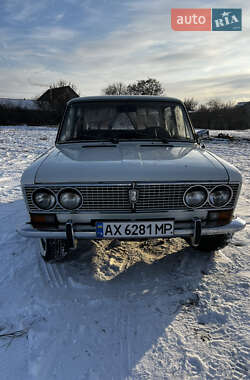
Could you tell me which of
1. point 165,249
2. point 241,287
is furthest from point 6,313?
point 241,287

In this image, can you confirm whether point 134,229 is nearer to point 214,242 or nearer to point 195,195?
point 195,195

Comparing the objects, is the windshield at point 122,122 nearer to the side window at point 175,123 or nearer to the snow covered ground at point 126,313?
the side window at point 175,123

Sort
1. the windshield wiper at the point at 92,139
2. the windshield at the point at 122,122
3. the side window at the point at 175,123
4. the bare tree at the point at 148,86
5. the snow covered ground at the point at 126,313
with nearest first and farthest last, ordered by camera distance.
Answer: the snow covered ground at the point at 126,313, the windshield wiper at the point at 92,139, the windshield at the point at 122,122, the side window at the point at 175,123, the bare tree at the point at 148,86

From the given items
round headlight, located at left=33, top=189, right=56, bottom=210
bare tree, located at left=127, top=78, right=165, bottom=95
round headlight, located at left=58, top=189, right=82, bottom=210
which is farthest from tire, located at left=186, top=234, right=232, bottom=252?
bare tree, located at left=127, top=78, right=165, bottom=95

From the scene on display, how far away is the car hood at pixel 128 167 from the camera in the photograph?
227 cm

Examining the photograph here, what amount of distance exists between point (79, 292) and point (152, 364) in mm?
948

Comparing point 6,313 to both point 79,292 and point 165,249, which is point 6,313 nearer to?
point 79,292

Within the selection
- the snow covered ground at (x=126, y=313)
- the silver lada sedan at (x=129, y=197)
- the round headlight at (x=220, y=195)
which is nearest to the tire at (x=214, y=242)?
the snow covered ground at (x=126, y=313)

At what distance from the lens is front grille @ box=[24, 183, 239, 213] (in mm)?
2285

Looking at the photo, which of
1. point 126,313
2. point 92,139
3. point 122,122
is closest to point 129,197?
point 126,313

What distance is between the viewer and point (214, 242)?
9.66 ft

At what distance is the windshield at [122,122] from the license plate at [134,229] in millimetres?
1342

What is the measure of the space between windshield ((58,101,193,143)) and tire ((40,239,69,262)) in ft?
4.15

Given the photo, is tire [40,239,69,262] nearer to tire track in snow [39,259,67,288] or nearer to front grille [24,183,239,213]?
tire track in snow [39,259,67,288]
